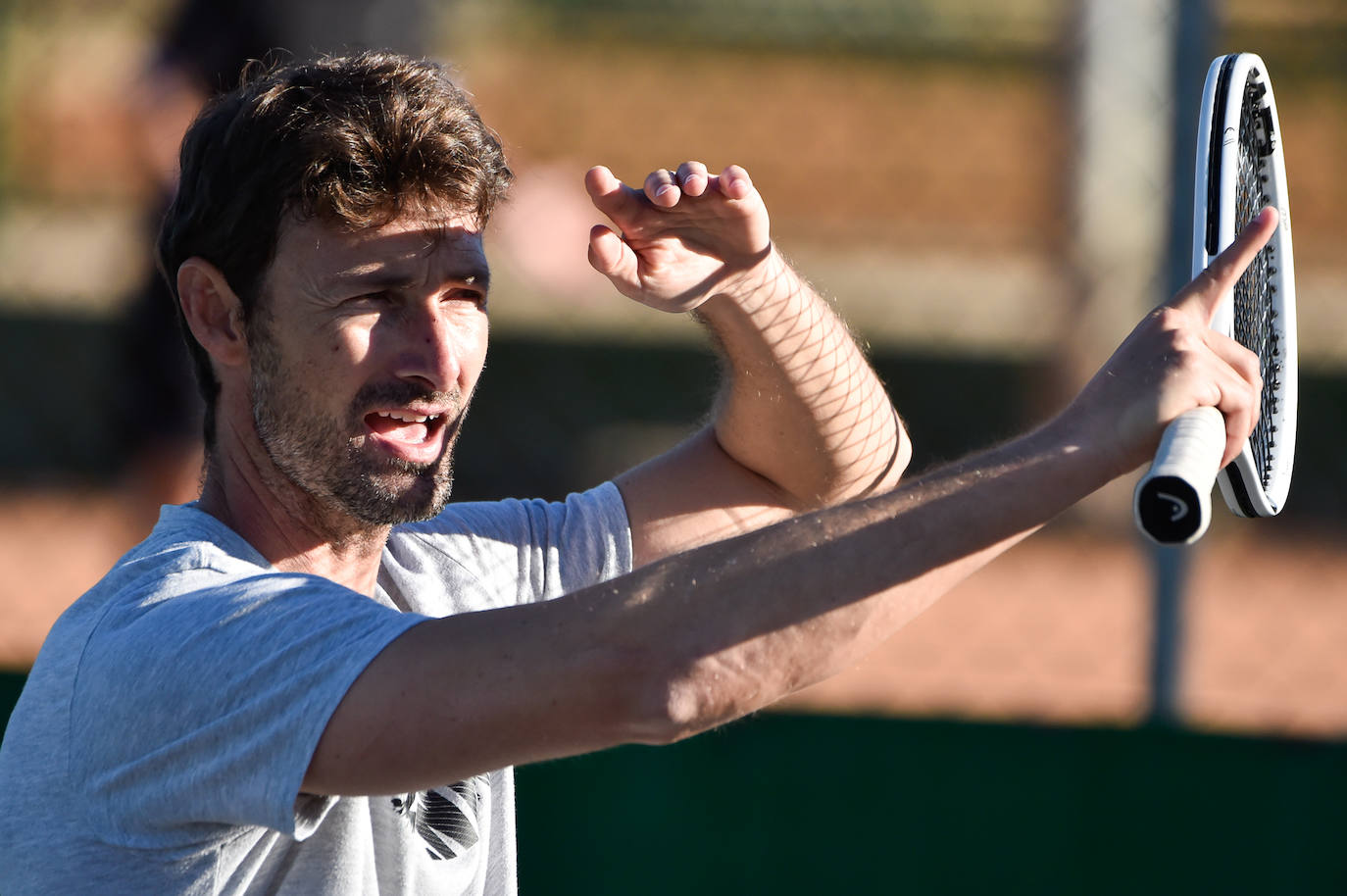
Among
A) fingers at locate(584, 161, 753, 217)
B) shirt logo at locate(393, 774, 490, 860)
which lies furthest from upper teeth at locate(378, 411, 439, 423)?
shirt logo at locate(393, 774, 490, 860)

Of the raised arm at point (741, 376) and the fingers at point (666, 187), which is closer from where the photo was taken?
the fingers at point (666, 187)

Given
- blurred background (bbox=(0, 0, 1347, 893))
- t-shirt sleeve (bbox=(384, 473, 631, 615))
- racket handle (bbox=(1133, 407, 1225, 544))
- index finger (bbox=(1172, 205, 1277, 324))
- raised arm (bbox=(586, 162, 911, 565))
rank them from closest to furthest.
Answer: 1. racket handle (bbox=(1133, 407, 1225, 544))
2. index finger (bbox=(1172, 205, 1277, 324))
3. raised arm (bbox=(586, 162, 911, 565))
4. t-shirt sleeve (bbox=(384, 473, 631, 615))
5. blurred background (bbox=(0, 0, 1347, 893))

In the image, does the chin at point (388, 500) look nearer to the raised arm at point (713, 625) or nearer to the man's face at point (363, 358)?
the man's face at point (363, 358)

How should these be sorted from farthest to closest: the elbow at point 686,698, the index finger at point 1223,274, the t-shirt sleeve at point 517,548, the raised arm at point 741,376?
the t-shirt sleeve at point 517,548
the raised arm at point 741,376
the index finger at point 1223,274
the elbow at point 686,698

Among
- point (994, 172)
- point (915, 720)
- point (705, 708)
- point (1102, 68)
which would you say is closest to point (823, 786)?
point (915, 720)

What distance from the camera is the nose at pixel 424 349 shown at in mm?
1918

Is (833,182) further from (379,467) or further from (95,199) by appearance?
(379,467)

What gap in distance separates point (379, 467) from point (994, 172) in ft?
35.5

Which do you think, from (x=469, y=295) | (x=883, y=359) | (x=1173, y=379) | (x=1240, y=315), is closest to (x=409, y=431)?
(x=469, y=295)

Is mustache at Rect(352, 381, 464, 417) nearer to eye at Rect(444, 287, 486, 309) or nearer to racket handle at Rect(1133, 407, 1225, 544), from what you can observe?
eye at Rect(444, 287, 486, 309)

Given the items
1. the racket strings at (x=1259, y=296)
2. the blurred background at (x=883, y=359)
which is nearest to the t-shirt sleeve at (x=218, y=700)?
the racket strings at (x=1259, y=296)

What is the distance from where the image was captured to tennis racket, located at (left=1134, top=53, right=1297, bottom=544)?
1330 mm

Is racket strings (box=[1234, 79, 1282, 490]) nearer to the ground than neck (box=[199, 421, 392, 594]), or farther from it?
farther from it

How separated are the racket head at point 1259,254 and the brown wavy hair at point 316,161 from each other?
89cm
